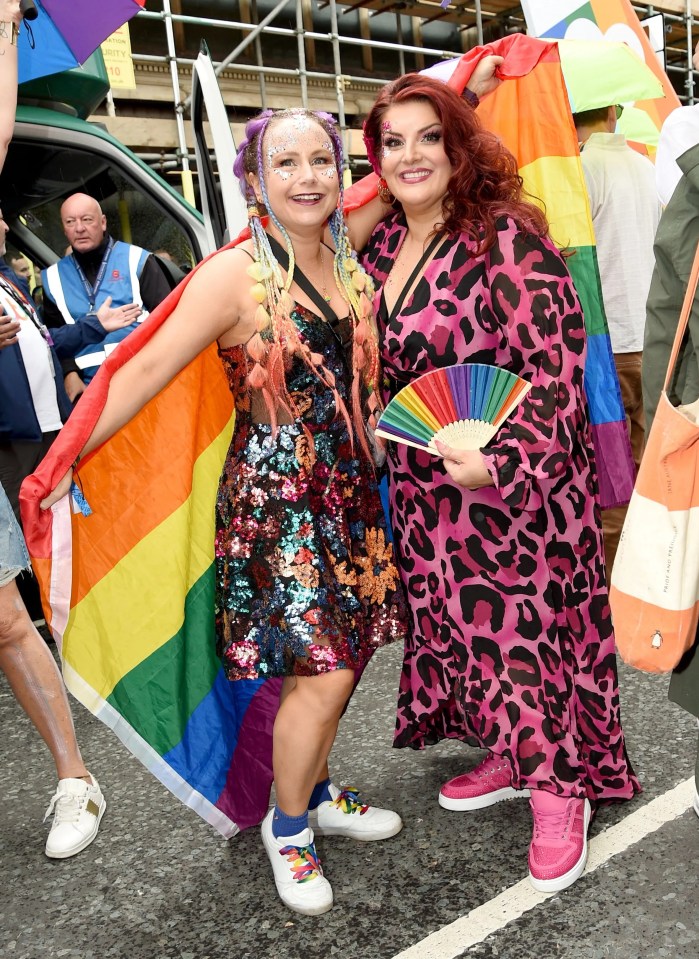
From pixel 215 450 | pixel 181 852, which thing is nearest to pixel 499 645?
pixel 215 450

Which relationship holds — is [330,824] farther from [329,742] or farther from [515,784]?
[515,784]

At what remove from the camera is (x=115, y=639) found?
2455 mm

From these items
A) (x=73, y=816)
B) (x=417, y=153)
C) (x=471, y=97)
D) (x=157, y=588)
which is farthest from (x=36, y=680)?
(x=471, y=97)

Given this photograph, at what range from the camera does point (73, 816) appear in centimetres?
270

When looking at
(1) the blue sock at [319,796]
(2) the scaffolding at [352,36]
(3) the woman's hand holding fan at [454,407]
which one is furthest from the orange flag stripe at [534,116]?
(2) the scaffolding at [352,36]

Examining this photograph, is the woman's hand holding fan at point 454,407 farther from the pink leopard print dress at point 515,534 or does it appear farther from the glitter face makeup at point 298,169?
the glitter face makeup at point 298,169

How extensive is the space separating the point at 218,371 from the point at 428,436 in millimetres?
624

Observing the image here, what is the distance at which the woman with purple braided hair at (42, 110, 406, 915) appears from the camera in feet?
7.29

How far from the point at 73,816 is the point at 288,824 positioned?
0.72 meters

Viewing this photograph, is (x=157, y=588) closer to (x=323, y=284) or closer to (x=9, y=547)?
(x=9, y=547)

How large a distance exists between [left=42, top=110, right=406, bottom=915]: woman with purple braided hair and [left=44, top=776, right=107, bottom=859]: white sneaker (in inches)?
24.2

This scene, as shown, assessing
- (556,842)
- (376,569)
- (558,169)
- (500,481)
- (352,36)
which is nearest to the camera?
(500,481)

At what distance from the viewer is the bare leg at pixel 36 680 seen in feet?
8.91

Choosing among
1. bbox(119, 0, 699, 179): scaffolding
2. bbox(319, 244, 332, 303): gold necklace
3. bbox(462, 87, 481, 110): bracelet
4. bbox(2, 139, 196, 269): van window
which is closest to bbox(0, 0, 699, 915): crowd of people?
bbox(319, 244, 332, 303): gold necklace
